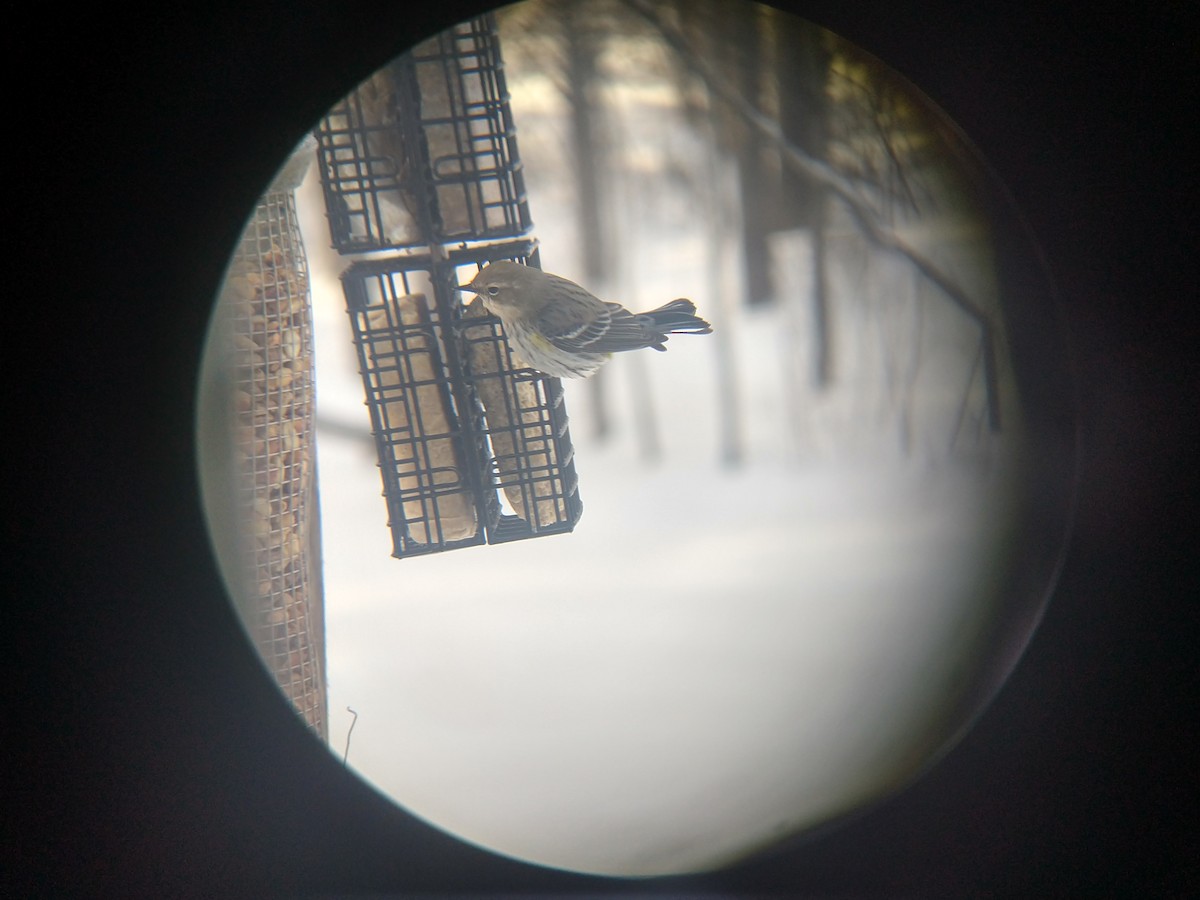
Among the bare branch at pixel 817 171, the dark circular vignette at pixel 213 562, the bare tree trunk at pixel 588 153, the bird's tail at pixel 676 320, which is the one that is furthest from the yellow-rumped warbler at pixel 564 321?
the bare tree trunk at pixel 588 153

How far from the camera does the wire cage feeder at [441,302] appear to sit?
78 centimetres

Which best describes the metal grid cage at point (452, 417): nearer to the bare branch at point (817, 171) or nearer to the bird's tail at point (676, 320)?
the bird's tail at point (676, 320)

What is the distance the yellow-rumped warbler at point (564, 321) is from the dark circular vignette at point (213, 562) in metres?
0.23

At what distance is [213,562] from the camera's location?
Answer: 0.72 meters

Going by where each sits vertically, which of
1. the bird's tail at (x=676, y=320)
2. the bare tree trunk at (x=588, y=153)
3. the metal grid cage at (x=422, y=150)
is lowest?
the bird's tail at (x=676, y=320)

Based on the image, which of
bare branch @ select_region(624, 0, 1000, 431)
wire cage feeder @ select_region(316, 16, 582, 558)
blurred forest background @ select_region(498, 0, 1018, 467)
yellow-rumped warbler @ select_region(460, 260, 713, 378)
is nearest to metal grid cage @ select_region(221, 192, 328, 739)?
wire cage feeder @ select_region(316, 16, 582, 558)

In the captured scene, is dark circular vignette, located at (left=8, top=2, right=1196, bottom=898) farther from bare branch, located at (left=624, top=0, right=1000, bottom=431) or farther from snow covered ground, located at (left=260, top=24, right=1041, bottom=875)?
bare branch, located at (left=624, top=0, right=1000, bottom=431)

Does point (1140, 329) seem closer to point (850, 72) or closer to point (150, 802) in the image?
point (850, 72)

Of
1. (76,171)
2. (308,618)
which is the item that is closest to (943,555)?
(308,618)

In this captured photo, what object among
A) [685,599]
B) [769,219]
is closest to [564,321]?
[685,599]

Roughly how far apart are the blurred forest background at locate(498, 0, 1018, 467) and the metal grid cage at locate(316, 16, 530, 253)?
15 cm

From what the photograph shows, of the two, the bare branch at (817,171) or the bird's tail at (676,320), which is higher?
the bare branch at (817,171)

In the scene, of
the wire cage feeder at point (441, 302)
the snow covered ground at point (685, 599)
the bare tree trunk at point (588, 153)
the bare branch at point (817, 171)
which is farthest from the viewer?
the bare tree trunk at point (588, 153)

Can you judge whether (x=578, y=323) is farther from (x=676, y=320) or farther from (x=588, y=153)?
→ (x=588, y=153)
